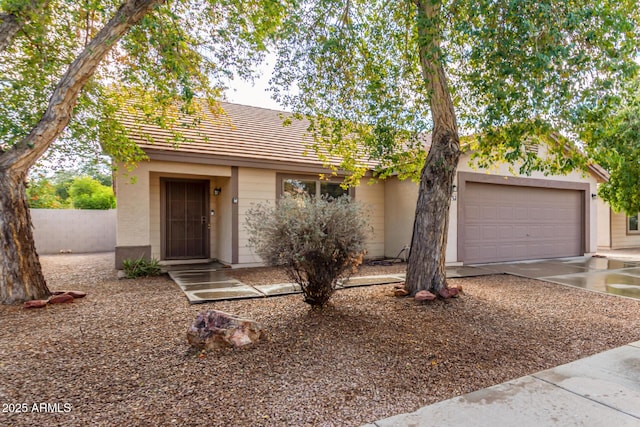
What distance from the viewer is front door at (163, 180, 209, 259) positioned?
9.36 meters

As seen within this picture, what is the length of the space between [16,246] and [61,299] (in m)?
1.00

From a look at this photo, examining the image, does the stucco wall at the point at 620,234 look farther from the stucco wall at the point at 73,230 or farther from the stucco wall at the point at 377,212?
the stucco wall at the point at 73,230

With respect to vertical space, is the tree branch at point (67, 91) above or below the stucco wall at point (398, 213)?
above

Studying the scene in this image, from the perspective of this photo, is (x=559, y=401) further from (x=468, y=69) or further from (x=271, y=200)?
(x=271, y=200)

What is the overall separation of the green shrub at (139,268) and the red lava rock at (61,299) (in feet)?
6.53

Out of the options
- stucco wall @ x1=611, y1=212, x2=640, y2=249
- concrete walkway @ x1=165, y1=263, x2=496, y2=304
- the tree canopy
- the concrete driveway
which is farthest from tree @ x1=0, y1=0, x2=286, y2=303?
stucco wall @ x1=611, y1=212, x2=640, y2=249

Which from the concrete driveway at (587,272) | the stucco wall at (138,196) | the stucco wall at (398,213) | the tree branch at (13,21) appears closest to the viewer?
the tree branch at (13,21)

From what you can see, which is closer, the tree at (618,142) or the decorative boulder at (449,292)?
the tree at (618,142)

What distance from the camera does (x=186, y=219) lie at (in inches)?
380

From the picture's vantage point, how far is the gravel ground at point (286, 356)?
2508 millimetres

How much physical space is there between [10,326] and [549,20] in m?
7.24

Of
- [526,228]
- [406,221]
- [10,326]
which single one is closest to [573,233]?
[526,228]

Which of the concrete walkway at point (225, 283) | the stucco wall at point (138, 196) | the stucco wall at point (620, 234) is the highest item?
the stucco wall at point (138, 196)

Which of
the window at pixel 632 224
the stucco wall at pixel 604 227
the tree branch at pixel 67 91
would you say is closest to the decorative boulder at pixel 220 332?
the tree branch at pixel 67 91
